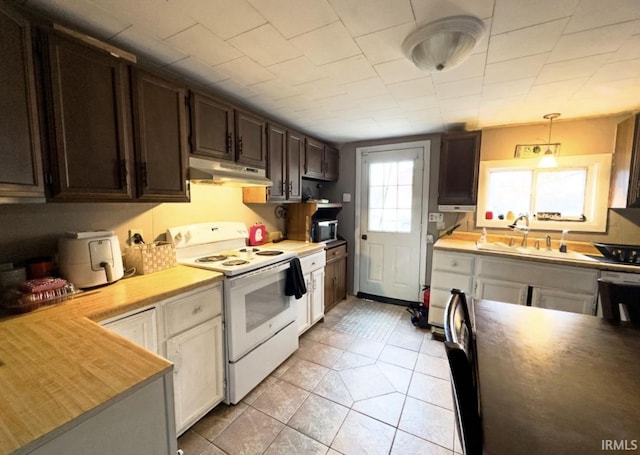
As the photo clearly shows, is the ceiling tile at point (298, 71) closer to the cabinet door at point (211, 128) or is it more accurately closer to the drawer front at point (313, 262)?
the cabinet door at point (211, 128)

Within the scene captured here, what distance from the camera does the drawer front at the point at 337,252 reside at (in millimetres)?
3172

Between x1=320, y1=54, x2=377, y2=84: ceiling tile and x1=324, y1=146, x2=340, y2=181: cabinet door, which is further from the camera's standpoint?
x1=324, y1=146, x2=340, y2=181: cabinet door

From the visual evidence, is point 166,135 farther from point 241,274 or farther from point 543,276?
point 543,276

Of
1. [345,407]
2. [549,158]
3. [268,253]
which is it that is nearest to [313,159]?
[268,253]

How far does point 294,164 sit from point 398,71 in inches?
55.9

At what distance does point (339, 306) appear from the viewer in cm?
347

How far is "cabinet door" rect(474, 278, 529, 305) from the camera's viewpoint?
2391 mm

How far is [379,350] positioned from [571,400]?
1863 millimetres

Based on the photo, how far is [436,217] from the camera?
3.27 metres

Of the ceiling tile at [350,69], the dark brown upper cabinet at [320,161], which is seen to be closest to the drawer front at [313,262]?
the dark brown upper cabinet at [320,161]

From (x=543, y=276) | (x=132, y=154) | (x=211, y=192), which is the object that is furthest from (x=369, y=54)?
(x=543, y=276)

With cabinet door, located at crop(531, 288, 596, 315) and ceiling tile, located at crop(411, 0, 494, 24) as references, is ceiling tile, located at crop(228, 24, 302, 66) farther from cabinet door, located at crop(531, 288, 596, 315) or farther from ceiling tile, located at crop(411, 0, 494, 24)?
cabinet door, located at crop(531, 288, 596, 315)

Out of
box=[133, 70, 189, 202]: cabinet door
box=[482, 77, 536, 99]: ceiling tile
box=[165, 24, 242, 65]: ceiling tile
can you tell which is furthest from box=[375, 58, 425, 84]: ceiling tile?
box=[133, 70, 189, 202]: cabinet door

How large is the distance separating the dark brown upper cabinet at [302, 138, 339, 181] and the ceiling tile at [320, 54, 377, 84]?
1.27 meters
